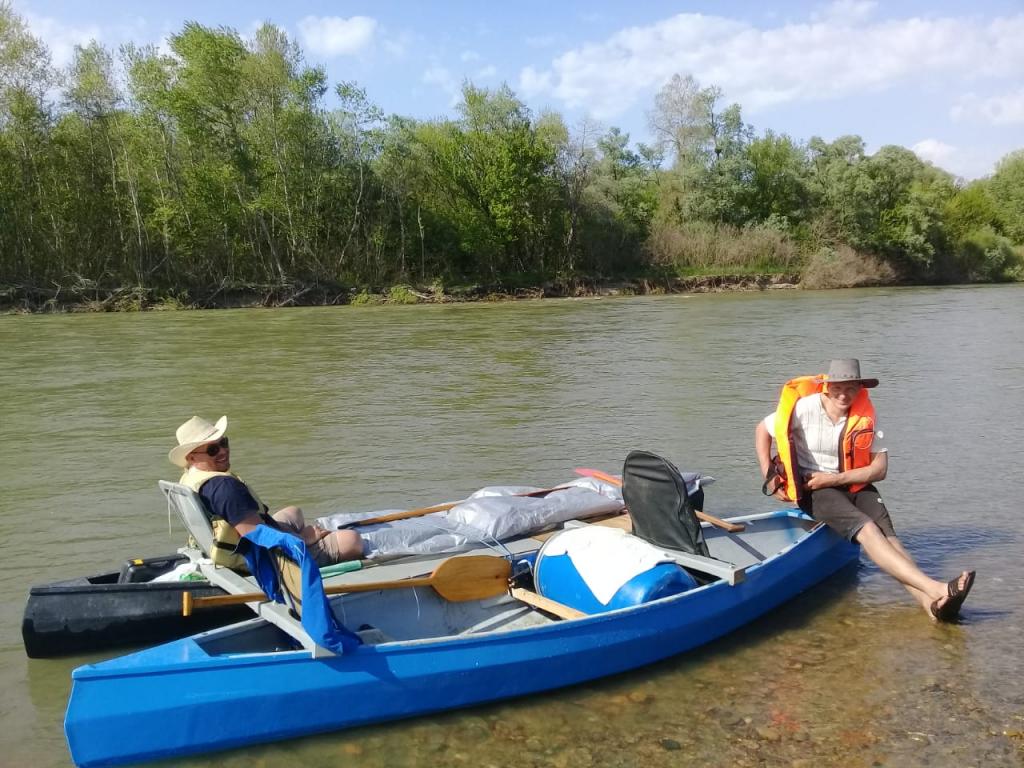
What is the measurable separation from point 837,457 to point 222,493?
339 cm

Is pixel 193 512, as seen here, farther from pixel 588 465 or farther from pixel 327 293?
pixel 327 293

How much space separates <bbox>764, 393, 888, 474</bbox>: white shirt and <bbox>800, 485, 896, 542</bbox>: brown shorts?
0.15 m

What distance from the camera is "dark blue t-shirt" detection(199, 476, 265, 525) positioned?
441 centimetres

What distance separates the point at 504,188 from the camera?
1506 inches

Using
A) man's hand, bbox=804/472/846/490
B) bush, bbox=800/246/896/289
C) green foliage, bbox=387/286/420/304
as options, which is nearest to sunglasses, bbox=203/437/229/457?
man's hand, bbox=804/472/846/490

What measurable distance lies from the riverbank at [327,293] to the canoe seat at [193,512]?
2824 cm

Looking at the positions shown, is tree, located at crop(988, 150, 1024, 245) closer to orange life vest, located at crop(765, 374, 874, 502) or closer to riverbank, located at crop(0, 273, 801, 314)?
riverbank, located at crop(0, 273, 801, 314)

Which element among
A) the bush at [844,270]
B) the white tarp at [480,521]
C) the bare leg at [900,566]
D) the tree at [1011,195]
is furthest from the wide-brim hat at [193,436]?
the tree at [1011,195]

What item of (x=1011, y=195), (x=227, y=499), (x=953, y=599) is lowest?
(x=953, y=599)

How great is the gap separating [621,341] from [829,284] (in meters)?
23.9

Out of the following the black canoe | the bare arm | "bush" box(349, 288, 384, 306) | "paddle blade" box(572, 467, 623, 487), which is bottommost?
the black canoe

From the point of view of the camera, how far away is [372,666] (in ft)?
12.8

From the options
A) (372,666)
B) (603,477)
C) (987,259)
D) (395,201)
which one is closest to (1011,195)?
(987,259)

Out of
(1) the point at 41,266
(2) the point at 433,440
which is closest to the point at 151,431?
(2) the point at 433,440
